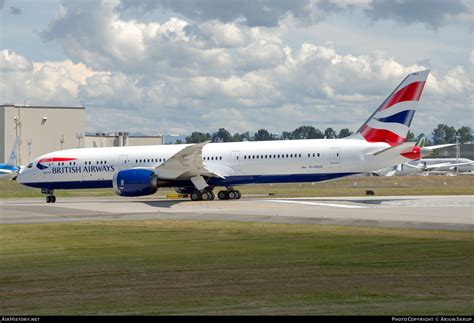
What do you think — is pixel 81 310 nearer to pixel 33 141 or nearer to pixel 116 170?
pixel 116 170

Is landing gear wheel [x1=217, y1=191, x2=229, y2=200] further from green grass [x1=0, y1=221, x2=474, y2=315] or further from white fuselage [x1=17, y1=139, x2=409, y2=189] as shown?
green grass [x1=0, y1=221, x2=474, y2=315]

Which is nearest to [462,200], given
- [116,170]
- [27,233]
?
[116,170]

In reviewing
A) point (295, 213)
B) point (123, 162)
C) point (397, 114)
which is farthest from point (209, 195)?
point (295, 213)

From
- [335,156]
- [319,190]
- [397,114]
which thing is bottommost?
[319,190]

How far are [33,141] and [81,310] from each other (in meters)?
110

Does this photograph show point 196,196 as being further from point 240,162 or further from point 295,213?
point 295,213

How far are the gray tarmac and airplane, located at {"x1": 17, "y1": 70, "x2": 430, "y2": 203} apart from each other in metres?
2.21

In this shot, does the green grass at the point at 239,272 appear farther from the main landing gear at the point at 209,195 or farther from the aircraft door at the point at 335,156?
the main landing gear at the point at 209,195

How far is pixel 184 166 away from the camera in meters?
43.4

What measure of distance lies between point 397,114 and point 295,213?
1316 cm

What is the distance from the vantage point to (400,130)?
4275 cm

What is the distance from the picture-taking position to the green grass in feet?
38.9

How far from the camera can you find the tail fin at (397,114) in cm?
4184

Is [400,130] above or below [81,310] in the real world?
above
